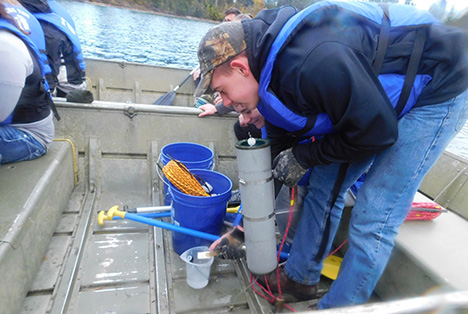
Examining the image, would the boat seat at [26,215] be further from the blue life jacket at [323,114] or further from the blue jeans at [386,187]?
the blue jeans at [386,187]

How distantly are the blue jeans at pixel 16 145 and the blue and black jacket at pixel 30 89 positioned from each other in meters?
0.08

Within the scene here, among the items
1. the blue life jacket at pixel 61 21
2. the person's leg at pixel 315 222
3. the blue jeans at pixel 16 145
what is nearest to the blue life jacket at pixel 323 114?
the person's leg at pixel 315 222

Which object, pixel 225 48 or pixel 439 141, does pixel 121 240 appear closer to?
pixel 225 48

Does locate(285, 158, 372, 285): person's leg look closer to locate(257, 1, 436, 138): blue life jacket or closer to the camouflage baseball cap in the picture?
locate(257, 1, 436, 138): blue life jacket

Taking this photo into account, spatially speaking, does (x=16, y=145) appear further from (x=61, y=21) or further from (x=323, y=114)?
(x=61, y=21)

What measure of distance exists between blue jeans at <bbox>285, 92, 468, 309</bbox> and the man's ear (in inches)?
31.4

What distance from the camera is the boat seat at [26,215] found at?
5.28 ft

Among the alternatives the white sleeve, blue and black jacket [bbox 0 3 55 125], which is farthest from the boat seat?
the white sleeve

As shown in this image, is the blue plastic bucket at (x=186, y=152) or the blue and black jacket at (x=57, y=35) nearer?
the blue plastic bucket at (x=186, y=152)

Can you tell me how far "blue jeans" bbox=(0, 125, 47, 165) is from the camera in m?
2.13

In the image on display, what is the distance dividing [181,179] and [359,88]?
1.41 meters

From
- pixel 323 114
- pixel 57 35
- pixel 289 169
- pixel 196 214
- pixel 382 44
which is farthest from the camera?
pixel 57 35

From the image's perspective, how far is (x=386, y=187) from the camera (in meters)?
1.46

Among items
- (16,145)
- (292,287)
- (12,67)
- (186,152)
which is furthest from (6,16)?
(292,287)
